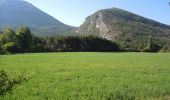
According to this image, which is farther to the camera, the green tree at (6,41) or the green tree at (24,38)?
the green tree at (24,38)

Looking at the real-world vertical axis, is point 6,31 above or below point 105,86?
above

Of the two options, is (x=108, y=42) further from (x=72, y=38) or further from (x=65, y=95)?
(x=65, y=95)

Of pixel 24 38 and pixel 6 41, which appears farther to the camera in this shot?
pixel 24 38

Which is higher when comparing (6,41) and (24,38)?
(24,38)

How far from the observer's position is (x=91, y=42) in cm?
15050

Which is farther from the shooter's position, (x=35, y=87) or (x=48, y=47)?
(x=48, y=47)

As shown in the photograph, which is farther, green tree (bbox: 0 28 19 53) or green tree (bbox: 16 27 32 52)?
green tree (bbox: 16 27 32 52)

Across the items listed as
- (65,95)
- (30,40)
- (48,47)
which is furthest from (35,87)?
(48,47)

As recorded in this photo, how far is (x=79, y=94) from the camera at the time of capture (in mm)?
18391

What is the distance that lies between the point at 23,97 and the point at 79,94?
2951 mm

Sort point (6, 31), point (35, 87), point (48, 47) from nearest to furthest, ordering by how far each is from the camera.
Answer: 1. point (6, 31)
2. point (35, 87)
3. point (48, 47)

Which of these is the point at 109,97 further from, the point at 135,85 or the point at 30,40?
the point at 30,40

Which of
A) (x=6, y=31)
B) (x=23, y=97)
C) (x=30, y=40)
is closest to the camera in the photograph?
(x=6, y=31)

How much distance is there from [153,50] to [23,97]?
131 metres
